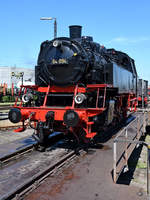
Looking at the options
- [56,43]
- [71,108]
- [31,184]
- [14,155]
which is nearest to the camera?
[31,184]

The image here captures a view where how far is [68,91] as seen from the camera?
7520mm

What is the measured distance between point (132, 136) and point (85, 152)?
170cm

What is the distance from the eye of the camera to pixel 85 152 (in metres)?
7.04

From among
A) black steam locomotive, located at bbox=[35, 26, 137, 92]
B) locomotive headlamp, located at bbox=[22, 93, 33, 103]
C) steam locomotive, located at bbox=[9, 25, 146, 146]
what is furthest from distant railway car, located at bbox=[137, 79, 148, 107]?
locomotive headlamp, located at bbox=[22, 93, 33, 103]

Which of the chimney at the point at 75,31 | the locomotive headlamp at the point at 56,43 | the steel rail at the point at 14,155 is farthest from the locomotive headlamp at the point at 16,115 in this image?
the chimney at the point at 75,31

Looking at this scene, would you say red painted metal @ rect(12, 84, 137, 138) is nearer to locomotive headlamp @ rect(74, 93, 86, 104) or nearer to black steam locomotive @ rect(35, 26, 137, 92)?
locomotive headlamp @ rect(74, 93, 86, 104)

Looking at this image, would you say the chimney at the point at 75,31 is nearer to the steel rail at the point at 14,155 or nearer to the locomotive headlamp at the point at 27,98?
the locomotive headlamp at the point at 27,98

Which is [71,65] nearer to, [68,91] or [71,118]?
[68,91]

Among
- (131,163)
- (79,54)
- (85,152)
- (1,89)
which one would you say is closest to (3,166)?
(85,152)

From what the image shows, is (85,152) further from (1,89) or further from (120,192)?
(1,89)

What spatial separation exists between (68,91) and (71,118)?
1.56 meters

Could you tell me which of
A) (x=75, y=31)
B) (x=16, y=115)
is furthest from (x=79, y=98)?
(x=75, y=31)

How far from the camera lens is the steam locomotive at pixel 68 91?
6695 mm

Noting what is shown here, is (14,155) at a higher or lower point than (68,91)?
lower
